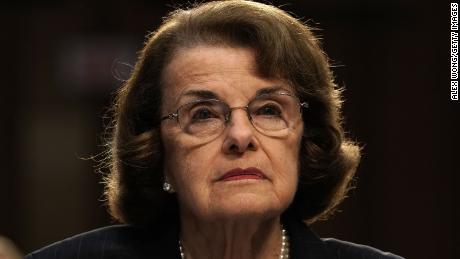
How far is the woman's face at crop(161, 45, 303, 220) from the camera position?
8.36 feet

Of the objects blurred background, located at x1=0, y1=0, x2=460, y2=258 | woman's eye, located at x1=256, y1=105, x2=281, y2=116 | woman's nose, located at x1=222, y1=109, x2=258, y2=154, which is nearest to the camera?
woman's nose, located at x1=222, y1=109, x2=258, y2=154

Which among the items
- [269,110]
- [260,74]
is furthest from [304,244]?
[260,74]

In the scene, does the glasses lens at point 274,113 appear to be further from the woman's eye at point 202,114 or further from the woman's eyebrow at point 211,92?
the woman's eye at point 202,114

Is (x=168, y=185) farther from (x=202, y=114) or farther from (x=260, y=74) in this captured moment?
(x=260, y=74)

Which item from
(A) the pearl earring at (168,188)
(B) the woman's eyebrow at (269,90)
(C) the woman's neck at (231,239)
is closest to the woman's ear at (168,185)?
(A) the pearl earring at (168,188)

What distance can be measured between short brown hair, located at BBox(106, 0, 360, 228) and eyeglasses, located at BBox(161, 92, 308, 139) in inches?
2.8

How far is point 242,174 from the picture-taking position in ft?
8.36

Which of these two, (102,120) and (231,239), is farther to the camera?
(102,120)

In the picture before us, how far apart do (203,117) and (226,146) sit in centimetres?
15

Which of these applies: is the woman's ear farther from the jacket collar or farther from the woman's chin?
the jacket collar

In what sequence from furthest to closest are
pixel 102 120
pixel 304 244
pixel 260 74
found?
pixel 102 120 → pixel 304 244 → pixel 260 74

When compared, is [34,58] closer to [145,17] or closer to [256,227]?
[145,17]

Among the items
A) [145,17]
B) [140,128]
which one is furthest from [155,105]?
[145,17]

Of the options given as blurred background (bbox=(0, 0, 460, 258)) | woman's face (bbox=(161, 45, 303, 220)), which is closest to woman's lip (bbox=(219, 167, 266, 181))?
woman's face (bbox=(161, 45, 303, 220))
